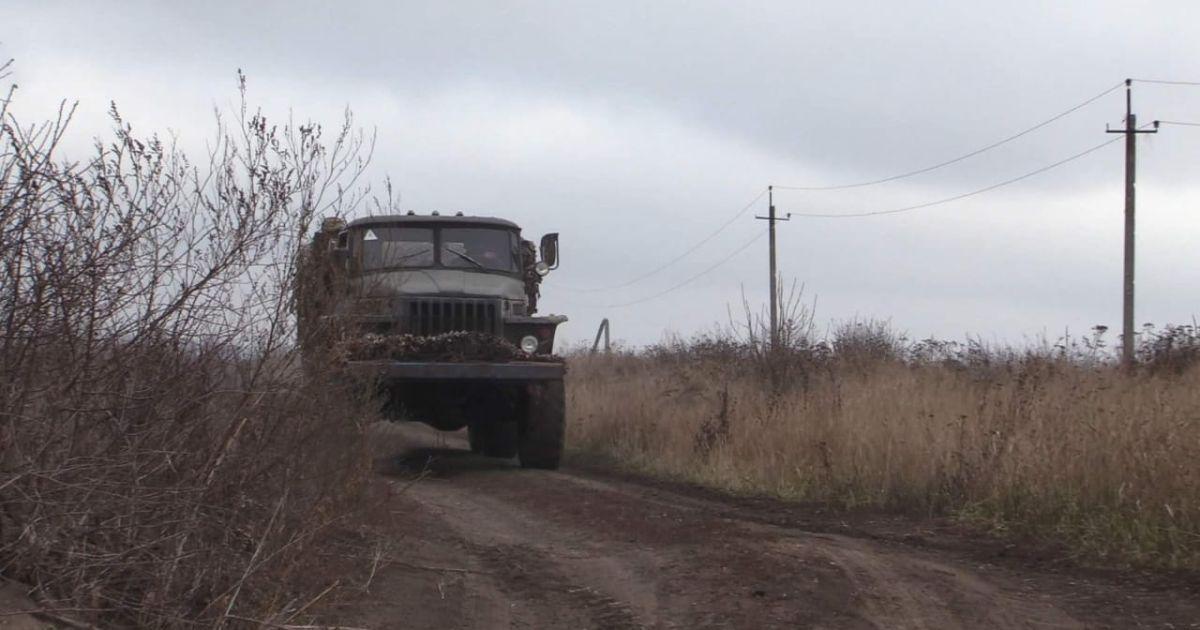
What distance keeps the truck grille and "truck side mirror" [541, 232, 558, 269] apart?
1.35 meters

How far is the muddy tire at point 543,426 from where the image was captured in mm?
11320

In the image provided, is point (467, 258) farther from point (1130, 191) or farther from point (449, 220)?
point (1130, 191)

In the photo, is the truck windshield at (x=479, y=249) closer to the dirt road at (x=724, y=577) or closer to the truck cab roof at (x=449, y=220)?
the truck cab roof at (x=449, y=220)

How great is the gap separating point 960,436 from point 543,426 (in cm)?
416

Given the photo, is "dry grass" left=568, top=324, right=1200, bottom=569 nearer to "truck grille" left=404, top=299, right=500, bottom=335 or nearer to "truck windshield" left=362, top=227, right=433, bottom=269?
"truck grille" left=404, top=299, right=500, bottom=335

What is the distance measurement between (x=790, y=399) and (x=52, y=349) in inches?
346

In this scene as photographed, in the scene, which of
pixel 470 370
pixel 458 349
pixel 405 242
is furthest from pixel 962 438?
pixel 405 242

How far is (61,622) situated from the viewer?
396 centimetres

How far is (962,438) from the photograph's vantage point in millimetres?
8844

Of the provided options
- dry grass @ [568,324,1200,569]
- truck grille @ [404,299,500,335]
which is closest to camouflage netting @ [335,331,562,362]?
truck grille @ [404,299,500,335]

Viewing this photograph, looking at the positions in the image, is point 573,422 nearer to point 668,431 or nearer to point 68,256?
point 668,431

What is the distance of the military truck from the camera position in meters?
10.2

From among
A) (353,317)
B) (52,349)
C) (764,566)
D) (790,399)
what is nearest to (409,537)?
(353,317)

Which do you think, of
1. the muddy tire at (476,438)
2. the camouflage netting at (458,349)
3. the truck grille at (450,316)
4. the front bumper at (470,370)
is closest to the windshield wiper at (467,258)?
the truck grille at (450,316)
